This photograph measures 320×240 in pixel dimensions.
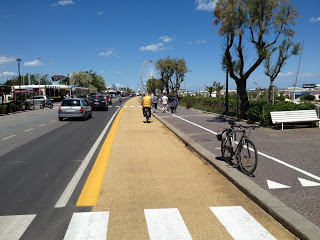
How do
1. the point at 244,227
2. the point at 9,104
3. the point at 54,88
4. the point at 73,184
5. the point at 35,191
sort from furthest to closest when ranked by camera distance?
the point at 54,88 → the point at 9,104 → the point at 73,184 → the point at 35,191 → the point at 244,227

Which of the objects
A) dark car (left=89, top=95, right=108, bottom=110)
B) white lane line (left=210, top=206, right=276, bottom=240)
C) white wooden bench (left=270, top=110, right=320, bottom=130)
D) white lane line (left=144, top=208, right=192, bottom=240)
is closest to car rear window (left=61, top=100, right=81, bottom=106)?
dark car (left=89, top=95, right=108, bottom=110)

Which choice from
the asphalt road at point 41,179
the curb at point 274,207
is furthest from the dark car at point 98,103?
the curb at point 274,207

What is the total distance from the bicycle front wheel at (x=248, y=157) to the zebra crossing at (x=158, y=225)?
5.73 ft

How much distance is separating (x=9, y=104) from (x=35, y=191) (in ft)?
93.6

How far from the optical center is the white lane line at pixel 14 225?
3.61 metres

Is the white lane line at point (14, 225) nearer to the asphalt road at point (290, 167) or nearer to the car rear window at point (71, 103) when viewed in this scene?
the asphalt road at point (290, 167)


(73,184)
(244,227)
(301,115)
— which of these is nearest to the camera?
(244,227)

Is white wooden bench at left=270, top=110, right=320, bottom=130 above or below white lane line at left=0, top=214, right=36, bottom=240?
above

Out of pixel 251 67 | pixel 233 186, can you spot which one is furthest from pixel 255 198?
pixel 251 67

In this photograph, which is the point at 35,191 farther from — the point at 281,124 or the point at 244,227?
the point at 281,124

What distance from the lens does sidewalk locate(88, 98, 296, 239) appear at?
3732 mm

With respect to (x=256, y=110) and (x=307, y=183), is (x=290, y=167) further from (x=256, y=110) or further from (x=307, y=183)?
(x=256, y=110)

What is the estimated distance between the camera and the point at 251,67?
57.5 ft

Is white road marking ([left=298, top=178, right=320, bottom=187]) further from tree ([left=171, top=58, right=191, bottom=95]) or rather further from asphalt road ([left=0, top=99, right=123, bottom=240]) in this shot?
tree ([left=171, top=58, right=191, bottom=95])
